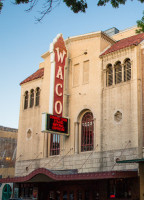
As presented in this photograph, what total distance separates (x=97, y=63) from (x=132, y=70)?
3672 mm

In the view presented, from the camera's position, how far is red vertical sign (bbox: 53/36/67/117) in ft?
84.8

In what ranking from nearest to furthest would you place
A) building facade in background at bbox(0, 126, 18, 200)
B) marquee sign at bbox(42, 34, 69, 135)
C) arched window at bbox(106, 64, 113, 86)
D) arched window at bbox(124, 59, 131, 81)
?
arched window at bbox(124, 59, 131, 81)
marquee sign at bbox(42, 34, 69, 135)
arched window at bbox(106, 64, 113, 86)
building facade in background at bbox(0, 126, 18, 200)

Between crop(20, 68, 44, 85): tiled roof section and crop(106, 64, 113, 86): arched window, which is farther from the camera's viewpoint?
crop(20, 68, 44, 85): tiled roof section

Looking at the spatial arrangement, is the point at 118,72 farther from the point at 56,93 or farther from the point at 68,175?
the point at 68,175

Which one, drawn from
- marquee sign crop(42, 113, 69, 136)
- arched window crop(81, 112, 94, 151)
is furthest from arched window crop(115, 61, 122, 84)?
marquee sign crop(42, 113, 69, 136)

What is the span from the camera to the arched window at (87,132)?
2556 centimetres

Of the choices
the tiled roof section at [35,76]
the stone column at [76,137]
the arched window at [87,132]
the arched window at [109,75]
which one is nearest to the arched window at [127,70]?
the arched window at [109,75]

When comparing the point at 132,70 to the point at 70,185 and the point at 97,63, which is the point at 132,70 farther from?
the point at 70,185

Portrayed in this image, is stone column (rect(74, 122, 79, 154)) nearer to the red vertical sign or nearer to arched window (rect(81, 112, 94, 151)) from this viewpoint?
arched window (rect(81, 112, 94, 151))

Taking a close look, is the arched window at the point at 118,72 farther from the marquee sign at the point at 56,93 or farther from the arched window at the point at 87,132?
the marquee sign at the point at 56,93

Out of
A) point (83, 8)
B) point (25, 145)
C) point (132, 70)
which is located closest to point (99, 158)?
point (132, 70)

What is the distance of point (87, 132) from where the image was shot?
26.0 m

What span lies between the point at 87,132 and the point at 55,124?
2.66 meters

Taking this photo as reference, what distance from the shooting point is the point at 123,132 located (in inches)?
908
